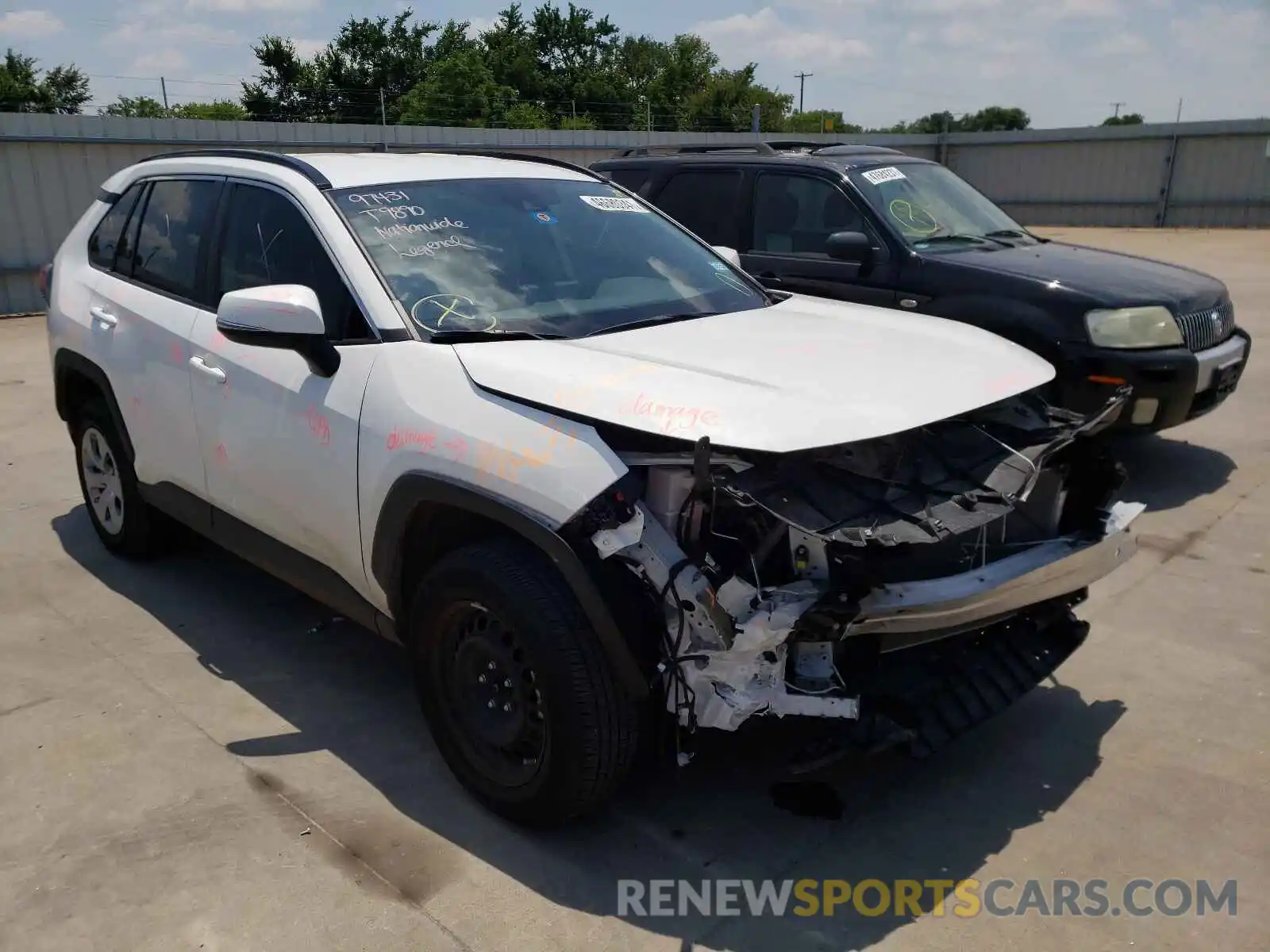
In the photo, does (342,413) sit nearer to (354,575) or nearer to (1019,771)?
(354,575)

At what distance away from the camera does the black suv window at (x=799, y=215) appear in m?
6.62

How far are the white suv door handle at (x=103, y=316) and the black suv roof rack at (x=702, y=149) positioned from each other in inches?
170

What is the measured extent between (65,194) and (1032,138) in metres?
23.9

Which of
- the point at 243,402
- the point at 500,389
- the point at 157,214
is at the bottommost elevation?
the point at 243,402

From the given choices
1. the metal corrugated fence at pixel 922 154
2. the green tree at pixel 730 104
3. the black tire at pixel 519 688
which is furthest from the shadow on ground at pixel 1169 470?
the green tree at pixel 730 104

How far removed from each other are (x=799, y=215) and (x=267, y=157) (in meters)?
3.82

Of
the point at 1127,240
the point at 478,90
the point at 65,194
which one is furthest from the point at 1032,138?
the point at 478,90

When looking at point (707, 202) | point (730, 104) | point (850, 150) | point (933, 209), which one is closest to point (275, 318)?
point (707, 202)

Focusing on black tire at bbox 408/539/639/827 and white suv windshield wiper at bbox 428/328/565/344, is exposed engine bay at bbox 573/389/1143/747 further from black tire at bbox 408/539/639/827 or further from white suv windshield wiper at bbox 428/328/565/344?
white suv windshield wiper at bbox 428/328/565/344

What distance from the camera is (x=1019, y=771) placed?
11.1ft

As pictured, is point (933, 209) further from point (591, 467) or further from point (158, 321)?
point (591, 467)

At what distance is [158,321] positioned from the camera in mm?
4215

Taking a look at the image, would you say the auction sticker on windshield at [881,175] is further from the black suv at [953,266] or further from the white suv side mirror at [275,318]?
the white suv side mirror at [275,318]

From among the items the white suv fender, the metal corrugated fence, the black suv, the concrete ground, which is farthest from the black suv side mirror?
the metal corrugated fence
